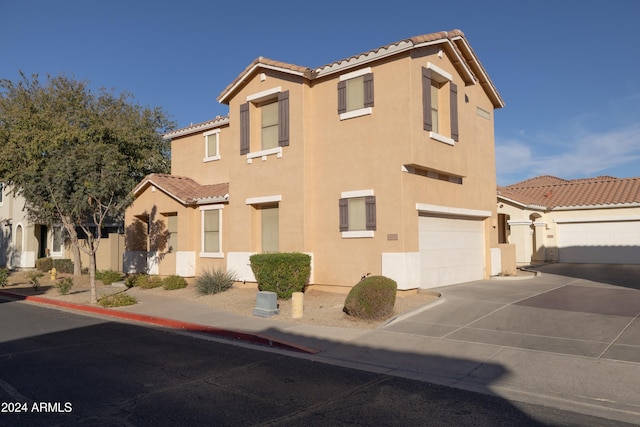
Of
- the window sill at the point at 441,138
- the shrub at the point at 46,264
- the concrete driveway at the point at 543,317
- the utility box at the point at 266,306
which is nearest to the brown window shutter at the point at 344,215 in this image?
the window sill at the point at 441,138

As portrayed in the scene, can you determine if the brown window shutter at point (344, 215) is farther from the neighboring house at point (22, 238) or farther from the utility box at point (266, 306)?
the neighboring house at point (22, 238)

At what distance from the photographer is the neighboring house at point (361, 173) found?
1430 centimetres

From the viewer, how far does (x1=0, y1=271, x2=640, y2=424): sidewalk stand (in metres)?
6.80

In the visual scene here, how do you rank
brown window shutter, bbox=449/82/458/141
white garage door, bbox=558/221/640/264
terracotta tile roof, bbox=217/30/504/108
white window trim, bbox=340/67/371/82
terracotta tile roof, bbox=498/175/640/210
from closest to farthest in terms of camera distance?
terracotta tile roof, bbox=217/30/504/108, white window trim, bbox=340/67/371/82, brown window shutter, bbox=449/82/458/141, white garage door, bbox=558/221/640/264, terracotta tile roof, bbox=498/175/640/210

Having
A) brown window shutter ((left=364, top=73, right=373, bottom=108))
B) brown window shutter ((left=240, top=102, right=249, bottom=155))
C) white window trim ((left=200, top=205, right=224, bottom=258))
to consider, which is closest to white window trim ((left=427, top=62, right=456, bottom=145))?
brown window shutter ((left=364, top=73, right=373, bottom=108))

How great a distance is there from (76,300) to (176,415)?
490 inches

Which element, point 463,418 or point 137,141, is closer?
point 463,418

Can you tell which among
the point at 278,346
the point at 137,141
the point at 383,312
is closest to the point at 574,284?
the point at 383,312

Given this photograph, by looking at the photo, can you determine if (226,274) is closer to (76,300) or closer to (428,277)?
(76,300)

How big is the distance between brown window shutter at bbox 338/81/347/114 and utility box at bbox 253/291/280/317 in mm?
6185

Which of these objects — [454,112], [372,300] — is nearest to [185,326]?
[372,300]

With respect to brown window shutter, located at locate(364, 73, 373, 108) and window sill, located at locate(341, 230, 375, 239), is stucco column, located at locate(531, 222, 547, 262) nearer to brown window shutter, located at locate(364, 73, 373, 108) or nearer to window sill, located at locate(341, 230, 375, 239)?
window sill, located at locate(341, 230, 375, 239)

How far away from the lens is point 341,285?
15266 millimetres

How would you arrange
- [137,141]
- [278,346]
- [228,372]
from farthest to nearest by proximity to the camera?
[137,141]
[278,346]
[228,372]
